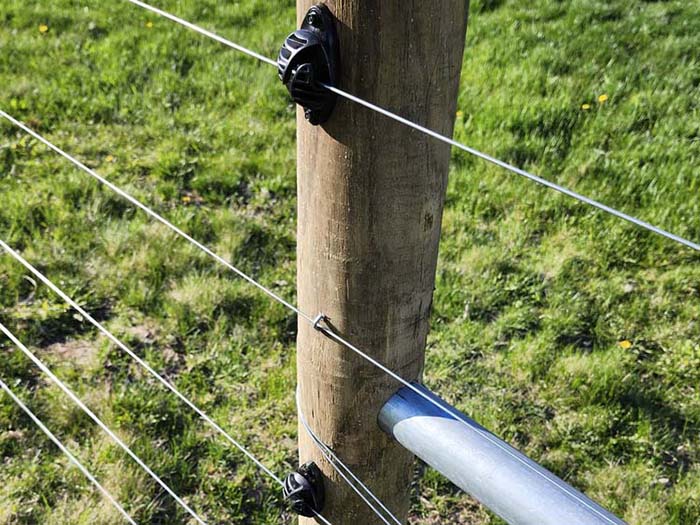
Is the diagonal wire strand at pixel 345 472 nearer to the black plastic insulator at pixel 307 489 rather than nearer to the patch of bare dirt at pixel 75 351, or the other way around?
the black plastic insulator at pixel 307 489

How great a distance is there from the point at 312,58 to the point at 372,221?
25 centimetres

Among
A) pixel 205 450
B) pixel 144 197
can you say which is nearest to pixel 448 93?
pixel 205 450

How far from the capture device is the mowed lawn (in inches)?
98.4

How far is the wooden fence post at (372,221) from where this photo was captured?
96 cm

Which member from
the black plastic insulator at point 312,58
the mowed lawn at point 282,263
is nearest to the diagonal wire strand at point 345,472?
the black plastic insulator at point 312,58

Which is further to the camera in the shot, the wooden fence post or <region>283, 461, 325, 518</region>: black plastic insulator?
<region>283, 461, 325, 518</region>: black plastic insulator

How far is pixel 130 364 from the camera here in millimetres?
2867

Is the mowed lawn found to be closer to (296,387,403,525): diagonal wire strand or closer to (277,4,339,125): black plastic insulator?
(296,387,403,525): diagonal wire strand

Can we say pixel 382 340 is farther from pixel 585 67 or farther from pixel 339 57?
pixel 585 67

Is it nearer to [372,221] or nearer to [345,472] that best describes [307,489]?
[345,472]

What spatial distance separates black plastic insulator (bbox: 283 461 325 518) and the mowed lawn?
3.26ft

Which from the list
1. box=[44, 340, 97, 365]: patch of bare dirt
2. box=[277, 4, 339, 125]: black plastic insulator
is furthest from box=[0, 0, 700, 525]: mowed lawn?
box=[277, 4, 339, 125]: black plastic insulator

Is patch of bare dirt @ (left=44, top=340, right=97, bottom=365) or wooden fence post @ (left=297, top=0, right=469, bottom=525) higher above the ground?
wooden fence post @ (left=297, top=0, right=469, bottom=525)

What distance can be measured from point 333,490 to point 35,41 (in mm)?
4471
